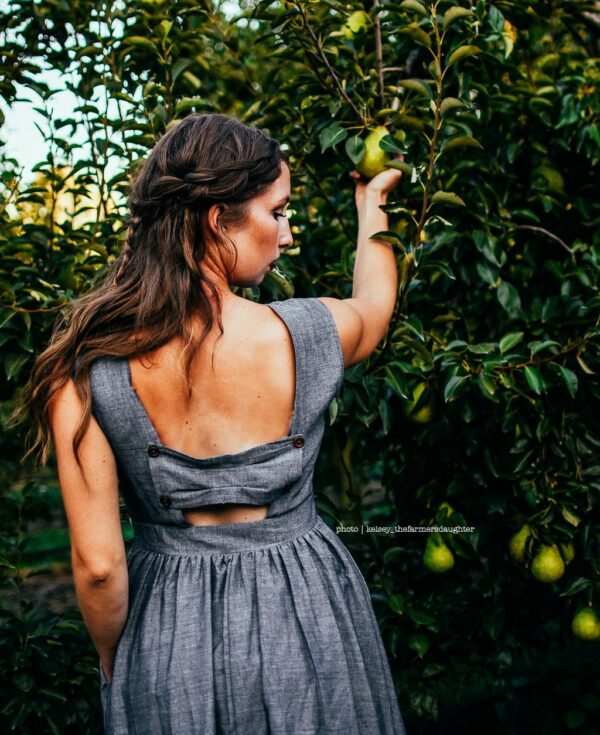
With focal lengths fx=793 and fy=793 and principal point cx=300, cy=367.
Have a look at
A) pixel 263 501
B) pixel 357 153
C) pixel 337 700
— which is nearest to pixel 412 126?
pixel 357 153

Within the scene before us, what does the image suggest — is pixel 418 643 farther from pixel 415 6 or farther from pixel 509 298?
pixel 415 6

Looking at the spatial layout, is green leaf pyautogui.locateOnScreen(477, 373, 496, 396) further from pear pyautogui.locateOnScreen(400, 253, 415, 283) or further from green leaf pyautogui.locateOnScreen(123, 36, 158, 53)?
green leaf pyautogui.locateOnScreen(123, 36, 158, 53)

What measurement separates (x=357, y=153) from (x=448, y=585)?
1.45m

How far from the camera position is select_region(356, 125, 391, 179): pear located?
181cm

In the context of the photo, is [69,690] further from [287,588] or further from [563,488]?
[563,488]

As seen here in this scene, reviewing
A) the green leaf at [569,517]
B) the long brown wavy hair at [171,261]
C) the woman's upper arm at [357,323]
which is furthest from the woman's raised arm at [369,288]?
the green leaf at [569,517]

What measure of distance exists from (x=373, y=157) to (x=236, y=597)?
1.02 meters

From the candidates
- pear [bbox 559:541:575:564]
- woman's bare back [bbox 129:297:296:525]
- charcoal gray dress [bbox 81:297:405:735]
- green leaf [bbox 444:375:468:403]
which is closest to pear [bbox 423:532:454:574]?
pear [bbox 559:541:575:564]

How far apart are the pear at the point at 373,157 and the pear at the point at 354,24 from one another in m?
0.33

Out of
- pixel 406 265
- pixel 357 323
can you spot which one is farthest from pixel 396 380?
pixel 357 323

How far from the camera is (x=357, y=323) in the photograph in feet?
4.76

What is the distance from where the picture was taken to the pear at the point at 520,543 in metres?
2.14

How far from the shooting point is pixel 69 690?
2.21 m

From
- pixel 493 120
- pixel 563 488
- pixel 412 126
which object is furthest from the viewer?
pixel 493 120
